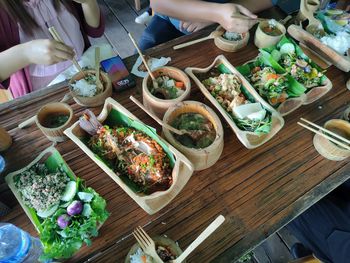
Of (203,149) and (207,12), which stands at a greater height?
(207,12)

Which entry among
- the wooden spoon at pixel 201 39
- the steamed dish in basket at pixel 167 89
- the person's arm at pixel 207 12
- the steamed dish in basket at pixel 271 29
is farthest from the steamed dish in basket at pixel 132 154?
the steamed dish in basket at pixel 271 29

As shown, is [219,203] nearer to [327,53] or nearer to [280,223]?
[280,223]

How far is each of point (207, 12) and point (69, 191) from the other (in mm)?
1376

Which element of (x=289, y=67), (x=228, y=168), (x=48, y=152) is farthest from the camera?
(x=289, y=67)

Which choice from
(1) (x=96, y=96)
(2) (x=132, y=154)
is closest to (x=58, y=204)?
(2) (x=132, y=154)

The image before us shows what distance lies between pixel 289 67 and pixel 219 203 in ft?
2.88

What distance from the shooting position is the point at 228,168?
138 cm

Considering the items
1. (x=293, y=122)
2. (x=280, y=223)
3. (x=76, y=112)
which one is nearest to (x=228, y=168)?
(x=280, y=223)

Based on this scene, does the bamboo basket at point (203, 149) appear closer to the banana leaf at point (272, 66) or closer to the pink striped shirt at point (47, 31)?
the banana leaf at point (272, 66)

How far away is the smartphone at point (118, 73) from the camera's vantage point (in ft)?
5.15

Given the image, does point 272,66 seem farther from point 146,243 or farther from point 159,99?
point 146,243

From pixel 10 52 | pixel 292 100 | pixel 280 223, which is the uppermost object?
pixel 10 52

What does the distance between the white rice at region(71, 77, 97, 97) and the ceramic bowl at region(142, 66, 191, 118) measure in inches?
10.7

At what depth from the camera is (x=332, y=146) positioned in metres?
1.38
